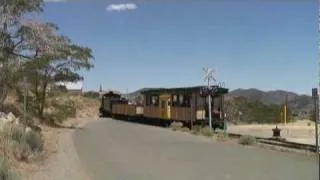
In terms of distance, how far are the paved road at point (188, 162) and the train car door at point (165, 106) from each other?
18950mm

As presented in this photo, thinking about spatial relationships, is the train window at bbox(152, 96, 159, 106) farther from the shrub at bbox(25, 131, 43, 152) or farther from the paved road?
the shrub at bbox(25, 131, 43, 152)

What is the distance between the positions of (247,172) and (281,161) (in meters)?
2.88

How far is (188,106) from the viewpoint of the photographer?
43031 mm

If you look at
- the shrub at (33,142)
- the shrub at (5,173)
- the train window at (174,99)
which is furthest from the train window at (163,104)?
the shrub at (5,173)

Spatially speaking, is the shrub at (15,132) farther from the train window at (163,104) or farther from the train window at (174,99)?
the train window at (163,104)

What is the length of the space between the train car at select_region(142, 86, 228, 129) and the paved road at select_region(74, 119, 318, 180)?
46.4 ft

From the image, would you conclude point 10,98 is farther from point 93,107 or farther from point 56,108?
point 93,107

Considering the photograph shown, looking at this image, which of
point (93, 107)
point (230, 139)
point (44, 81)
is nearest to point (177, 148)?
point (230, 139)

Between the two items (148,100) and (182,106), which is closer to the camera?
(182,106)

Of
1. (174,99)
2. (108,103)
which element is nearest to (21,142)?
(174,99)

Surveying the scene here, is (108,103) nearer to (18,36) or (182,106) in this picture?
(182,106)

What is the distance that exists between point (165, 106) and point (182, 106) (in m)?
3.48

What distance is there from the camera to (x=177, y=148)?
24922 millimetres

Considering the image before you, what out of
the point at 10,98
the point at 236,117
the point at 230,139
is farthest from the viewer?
the point at 236,117
